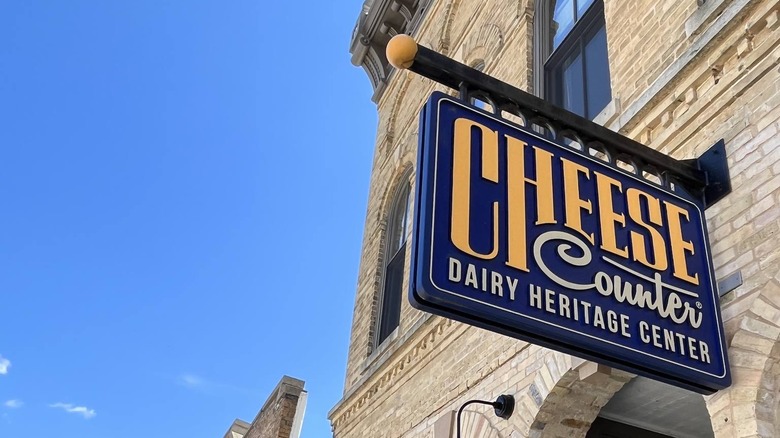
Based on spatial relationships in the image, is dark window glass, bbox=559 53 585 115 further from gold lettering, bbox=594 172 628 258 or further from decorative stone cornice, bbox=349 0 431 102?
decorative stone cornice, bbox=349 0 431 102

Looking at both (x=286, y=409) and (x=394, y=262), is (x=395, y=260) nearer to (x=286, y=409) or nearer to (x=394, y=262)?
(x=394, y=262)

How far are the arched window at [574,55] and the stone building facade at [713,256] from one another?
30mm

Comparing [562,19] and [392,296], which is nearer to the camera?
[562,19]

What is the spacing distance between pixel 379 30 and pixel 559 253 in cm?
995

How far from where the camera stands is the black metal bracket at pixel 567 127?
3752 mm

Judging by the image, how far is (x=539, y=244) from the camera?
11.7ft

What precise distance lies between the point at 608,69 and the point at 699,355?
11.4 feet

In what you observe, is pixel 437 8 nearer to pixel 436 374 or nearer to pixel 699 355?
pixel 436 374

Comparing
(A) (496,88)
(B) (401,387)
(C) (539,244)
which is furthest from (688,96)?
(B) (401,387)

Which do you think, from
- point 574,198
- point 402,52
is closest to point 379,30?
point 402,52

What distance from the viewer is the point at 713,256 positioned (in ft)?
13.7

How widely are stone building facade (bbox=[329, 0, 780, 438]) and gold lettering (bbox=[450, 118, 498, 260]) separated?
1.42m

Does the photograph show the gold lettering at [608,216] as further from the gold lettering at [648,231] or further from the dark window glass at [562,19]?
the dark window glass at [562,19]

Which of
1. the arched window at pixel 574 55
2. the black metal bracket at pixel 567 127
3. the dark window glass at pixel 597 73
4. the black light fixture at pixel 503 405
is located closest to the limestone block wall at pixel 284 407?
the black light fixture at pixel 503 405
